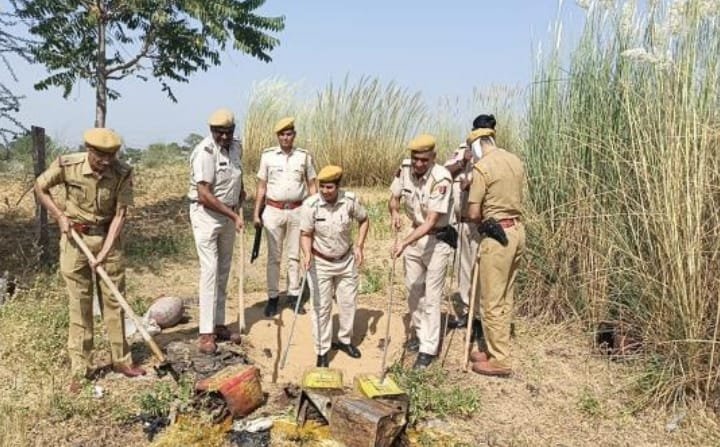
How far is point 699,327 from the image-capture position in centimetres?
395

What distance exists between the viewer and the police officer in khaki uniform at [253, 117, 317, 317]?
5617 millimetres

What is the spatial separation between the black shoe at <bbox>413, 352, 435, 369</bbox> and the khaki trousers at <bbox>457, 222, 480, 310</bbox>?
2.85 feet

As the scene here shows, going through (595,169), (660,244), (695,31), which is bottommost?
(660,244)

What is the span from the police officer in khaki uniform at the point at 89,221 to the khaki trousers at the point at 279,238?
1561 mm

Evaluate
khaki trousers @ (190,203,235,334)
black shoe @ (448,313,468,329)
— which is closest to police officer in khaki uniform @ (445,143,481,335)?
black shoe @ (448,313,468,329)

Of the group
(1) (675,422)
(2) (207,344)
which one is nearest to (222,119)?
(2) (207,344)

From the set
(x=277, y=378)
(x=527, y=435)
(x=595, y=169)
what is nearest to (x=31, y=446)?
(x=277, y=378)

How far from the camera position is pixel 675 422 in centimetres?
397

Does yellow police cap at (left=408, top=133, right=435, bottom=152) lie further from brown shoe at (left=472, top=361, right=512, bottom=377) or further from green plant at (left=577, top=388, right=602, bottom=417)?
green plant at (left=577, top=388, right=602, bottom=417)

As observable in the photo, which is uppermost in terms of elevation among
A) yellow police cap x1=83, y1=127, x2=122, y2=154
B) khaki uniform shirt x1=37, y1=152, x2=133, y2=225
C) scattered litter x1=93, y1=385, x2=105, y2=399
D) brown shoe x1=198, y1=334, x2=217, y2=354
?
yellow police cap x1=83, y1=127, x2=122, y2=154

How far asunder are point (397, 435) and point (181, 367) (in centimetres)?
173

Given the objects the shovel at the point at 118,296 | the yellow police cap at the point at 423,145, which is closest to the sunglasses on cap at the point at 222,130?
the shovel at the point at 118,296

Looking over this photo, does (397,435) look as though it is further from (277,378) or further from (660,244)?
(660,244)

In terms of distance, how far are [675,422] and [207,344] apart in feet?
10.8
